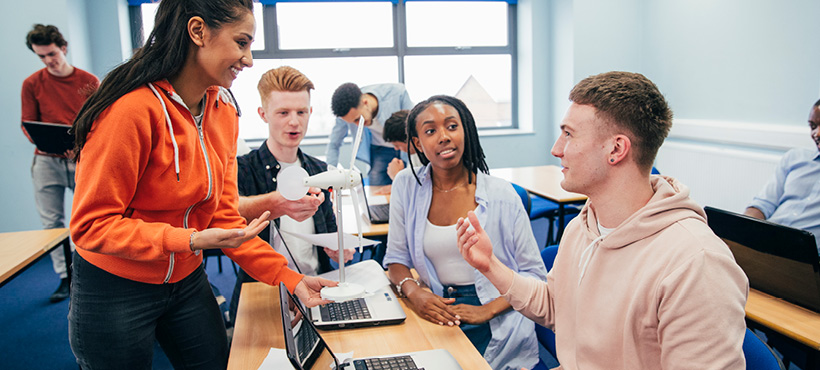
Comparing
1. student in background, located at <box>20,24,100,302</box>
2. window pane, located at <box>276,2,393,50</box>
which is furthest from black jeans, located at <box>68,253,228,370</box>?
window pane, located at <box>276,2,393,50</box>

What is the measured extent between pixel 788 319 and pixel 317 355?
1.59m

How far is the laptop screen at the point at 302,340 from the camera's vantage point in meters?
1.03

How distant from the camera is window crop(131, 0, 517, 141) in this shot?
20.5 ft

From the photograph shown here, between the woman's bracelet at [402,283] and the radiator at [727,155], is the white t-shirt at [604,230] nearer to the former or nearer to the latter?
the woman's bracelet at [402,283]

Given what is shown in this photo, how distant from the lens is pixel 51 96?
4.00m

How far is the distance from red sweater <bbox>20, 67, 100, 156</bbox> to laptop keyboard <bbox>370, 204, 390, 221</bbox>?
99.8 inches

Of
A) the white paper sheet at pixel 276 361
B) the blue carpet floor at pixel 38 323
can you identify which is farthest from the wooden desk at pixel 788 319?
the blue carpet floor at pixel 38 323

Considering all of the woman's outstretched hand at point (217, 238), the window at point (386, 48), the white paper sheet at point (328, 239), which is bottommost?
the white paper sheet at point (328, 239)

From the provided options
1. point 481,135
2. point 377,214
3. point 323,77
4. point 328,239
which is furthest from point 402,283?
point 323,77

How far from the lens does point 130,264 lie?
1.31 m

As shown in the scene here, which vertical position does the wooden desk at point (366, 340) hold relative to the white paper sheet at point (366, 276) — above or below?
below

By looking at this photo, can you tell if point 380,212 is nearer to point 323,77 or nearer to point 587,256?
point 587,256

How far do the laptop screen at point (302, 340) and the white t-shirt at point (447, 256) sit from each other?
0.83 m

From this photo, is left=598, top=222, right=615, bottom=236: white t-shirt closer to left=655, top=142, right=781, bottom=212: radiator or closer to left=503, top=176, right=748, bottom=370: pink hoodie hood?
left=503, top=176, right=748, bottom=370: pink hoodie hood
